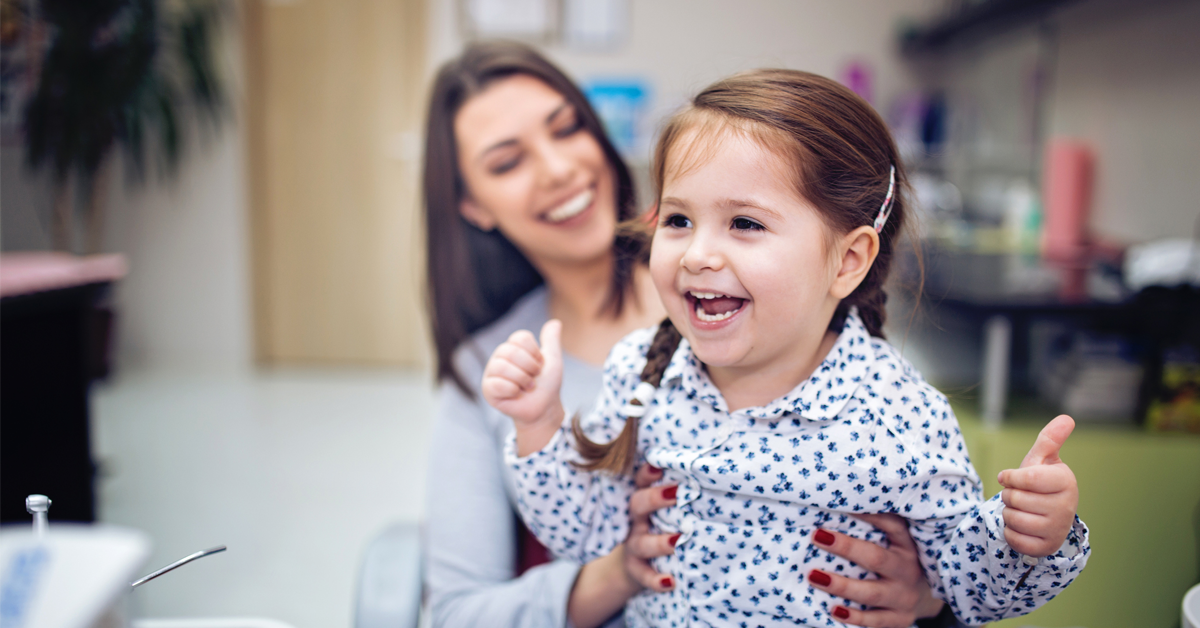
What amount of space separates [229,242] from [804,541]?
147 inches

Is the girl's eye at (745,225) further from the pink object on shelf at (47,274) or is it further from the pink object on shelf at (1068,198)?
the pink object on shelf at (1068,198)

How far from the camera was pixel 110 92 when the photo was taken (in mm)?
3096

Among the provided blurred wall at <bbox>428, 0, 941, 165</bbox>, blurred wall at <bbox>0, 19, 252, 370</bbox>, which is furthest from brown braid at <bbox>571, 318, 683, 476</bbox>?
blurred wall at <bbox>0, 19, 252, 370</bbox>

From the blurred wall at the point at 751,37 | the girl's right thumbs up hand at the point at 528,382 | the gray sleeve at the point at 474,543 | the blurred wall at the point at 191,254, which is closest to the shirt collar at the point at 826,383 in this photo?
the girl's right thumbs up hand at the point at 528,382

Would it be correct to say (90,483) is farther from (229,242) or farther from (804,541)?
(229,242)

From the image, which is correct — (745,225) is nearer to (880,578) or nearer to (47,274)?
(880,578)

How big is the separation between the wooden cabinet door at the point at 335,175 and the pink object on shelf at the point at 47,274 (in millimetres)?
1897

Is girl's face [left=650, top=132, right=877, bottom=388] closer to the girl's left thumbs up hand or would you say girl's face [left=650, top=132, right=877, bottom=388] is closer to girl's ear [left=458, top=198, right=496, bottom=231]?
the girl's left thumbs up hand

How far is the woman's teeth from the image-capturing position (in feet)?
2.93

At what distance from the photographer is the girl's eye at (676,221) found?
57 centimetres

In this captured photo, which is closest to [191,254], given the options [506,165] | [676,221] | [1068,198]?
[506,165]

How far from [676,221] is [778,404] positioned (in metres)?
0.16

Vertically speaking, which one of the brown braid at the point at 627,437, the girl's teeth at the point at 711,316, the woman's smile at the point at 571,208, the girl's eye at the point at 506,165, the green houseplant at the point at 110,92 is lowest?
the brown braid at the point at 627,437

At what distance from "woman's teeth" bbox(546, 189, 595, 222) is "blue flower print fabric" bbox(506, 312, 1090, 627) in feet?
1.00
